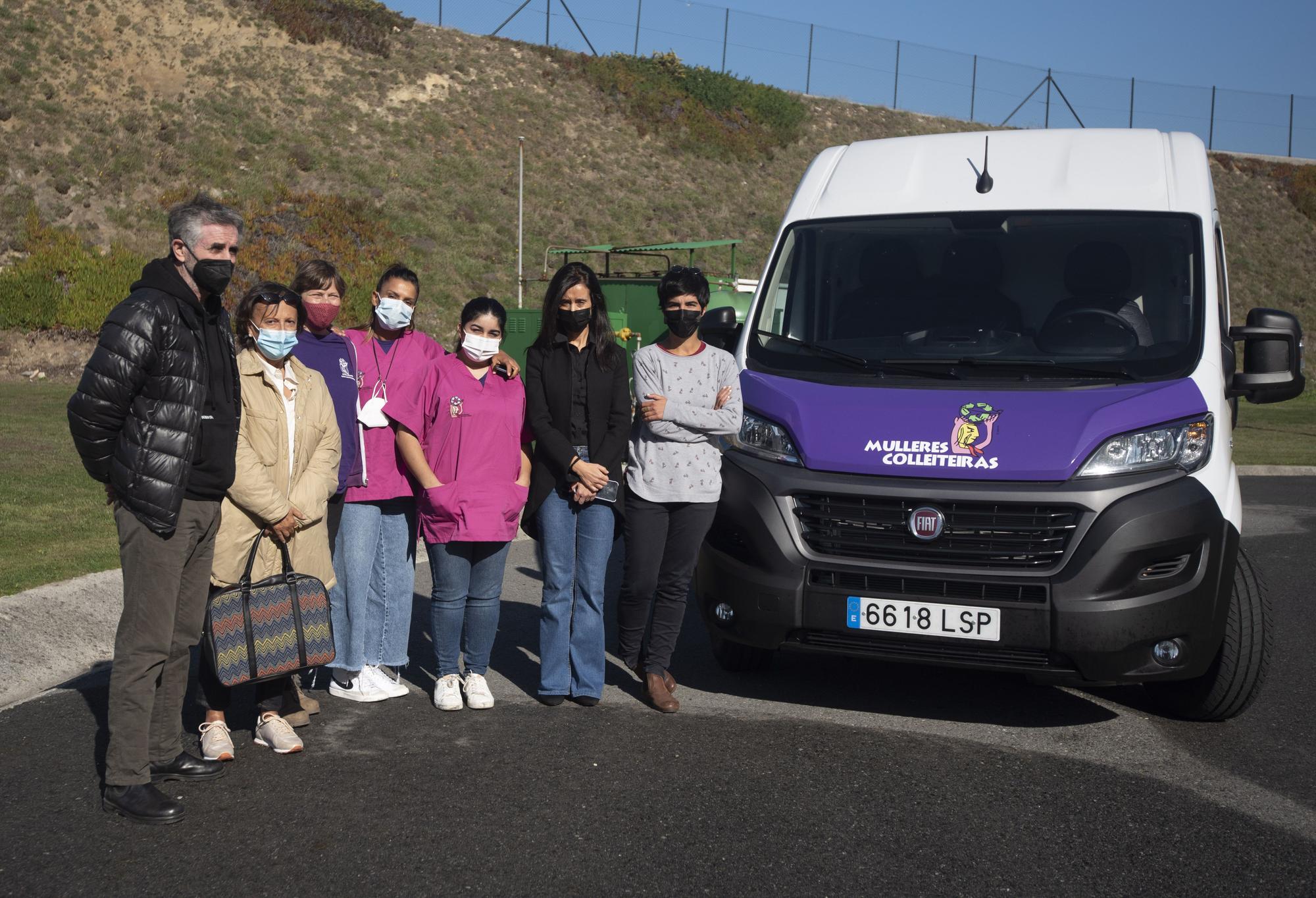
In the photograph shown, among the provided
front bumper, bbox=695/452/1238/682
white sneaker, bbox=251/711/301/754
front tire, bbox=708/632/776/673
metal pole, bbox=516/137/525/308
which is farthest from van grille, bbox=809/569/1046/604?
metal pole, bbox=516/137/525/308

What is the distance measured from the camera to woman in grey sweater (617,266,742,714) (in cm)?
543

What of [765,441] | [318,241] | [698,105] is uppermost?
[698,105]

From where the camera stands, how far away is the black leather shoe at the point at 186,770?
4473 mm

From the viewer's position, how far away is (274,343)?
4.90 m

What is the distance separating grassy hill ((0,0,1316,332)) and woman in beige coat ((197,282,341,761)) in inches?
1009

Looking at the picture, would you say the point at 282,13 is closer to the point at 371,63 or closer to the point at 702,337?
the point at 371,63

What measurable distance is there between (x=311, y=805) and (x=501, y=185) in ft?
136

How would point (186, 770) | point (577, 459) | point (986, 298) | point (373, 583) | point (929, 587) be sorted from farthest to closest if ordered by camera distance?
point (986, 298) → point (373, 583) → point (577, 459) → point (929, 587) → point (186, 770)

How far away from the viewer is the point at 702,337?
643 centimetres

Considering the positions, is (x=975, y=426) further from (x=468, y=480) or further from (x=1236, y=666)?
(x=468, y=480)

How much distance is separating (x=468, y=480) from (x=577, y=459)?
475 millimetres

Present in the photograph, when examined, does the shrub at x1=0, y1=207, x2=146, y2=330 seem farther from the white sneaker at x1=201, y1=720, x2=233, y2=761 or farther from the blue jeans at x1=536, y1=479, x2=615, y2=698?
the white sneaker at x1=201, y1=720, x2=233, y2=761

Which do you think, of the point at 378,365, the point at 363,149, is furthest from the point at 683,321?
the point at 363,149

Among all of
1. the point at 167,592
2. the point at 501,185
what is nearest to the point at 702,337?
the point at 167,592
